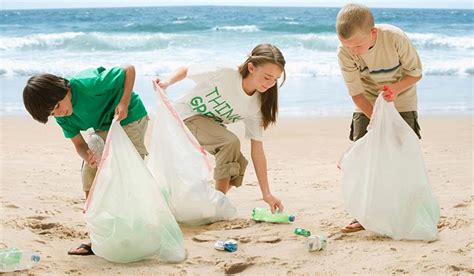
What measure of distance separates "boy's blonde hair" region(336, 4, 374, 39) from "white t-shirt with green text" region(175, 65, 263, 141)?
716 millimetres

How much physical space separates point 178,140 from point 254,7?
2724 cm

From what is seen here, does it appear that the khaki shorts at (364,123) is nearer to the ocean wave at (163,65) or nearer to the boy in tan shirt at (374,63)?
the boy in tan shirt at (374,63)

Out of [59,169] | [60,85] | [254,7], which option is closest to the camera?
[60,85]

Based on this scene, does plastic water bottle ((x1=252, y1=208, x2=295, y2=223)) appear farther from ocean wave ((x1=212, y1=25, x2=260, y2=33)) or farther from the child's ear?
ocean wave ((x1=212, y1=25, x2=260, y2=33))

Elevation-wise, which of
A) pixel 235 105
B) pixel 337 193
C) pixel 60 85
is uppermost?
pixel 60 85

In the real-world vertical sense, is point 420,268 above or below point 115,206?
below

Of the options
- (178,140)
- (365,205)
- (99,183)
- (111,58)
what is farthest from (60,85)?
(111,58)

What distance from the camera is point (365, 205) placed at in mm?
3117

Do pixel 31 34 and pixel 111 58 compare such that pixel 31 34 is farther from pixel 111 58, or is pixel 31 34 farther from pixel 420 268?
pixel 420 268

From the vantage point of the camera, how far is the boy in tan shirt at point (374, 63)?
2934 mm

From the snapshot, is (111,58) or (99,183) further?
(111,58)

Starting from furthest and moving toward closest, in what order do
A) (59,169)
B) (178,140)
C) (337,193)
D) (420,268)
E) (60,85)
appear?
(59,169)
(337,193)
(178,140)
(60,85)
(420,268)

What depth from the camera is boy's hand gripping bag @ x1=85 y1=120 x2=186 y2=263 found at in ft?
9.14

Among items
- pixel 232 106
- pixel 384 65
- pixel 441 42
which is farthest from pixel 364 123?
pixel 441 42
